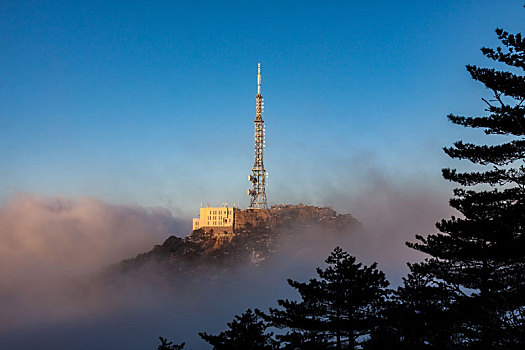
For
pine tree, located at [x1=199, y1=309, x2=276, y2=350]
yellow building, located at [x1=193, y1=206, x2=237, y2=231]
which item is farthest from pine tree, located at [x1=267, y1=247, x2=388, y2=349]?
yellow building, located at [x1=193, y1=206, x2=237, y2=231]

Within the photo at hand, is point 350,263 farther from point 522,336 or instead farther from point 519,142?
point 522,336

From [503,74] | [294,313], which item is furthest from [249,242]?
[503,74]

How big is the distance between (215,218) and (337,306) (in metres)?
146

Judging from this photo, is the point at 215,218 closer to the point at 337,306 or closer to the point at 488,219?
the point at 337,306

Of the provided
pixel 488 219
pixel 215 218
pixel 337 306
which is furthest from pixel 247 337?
pixel 215 218

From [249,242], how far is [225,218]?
104ft

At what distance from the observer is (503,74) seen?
575 inches

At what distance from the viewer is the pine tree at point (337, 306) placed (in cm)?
2234

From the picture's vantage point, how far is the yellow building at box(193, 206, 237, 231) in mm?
164000

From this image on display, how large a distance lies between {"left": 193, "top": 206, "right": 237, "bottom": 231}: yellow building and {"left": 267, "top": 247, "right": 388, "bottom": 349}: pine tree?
462 ft

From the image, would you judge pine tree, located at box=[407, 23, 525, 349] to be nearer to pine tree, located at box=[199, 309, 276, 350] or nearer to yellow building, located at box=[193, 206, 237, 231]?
pine tree, located at box=[199, 309, 276, 350]

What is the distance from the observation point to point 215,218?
547 ft

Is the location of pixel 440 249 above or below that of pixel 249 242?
below

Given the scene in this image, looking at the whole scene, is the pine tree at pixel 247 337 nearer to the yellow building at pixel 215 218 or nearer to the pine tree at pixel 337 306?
the pine tree at pixel 337 306
